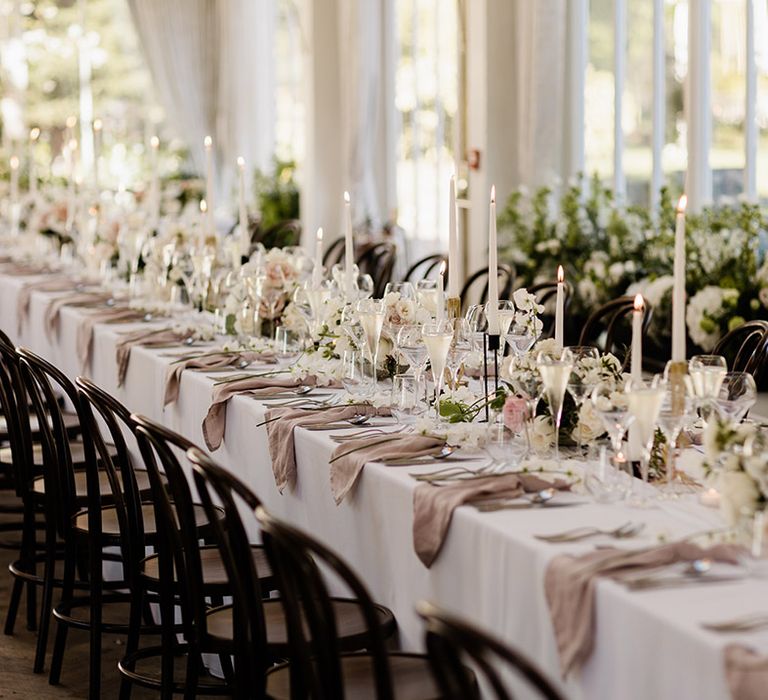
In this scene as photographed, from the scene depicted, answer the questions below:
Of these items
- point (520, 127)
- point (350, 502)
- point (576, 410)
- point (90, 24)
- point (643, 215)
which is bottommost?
point (350, 502)

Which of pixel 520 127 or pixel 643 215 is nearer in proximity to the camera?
pixel 643 215

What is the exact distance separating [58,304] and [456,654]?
14.0ft

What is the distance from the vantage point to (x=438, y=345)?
10.0 ft

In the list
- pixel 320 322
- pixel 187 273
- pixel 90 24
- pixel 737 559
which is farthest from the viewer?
pixel 90 24

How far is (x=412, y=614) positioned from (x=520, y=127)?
526cm

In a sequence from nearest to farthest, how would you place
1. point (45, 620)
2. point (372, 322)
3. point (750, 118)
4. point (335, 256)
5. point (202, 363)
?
point (372, 322) < point (45, 620) < point (202, 363) < point (750, 118) < point (335, 256)

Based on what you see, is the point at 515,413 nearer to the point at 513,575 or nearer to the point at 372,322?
the point at 513,575

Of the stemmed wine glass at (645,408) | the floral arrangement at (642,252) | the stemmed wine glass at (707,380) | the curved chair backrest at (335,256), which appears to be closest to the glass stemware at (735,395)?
the stemmed wine glass at (707,380)

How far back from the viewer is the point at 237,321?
4.31m

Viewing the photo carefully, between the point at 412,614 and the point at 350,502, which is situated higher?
the point at 350,502

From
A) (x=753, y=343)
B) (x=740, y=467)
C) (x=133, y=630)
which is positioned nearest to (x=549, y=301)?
(x=753, y=343)

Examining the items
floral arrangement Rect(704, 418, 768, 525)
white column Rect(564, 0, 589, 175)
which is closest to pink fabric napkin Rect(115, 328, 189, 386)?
floral arrangement Rect(704, 418, 768, 525)

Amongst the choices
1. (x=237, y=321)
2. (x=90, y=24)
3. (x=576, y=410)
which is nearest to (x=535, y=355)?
(x=576, y=410)

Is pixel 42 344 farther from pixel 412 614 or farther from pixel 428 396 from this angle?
pixel 412 614
